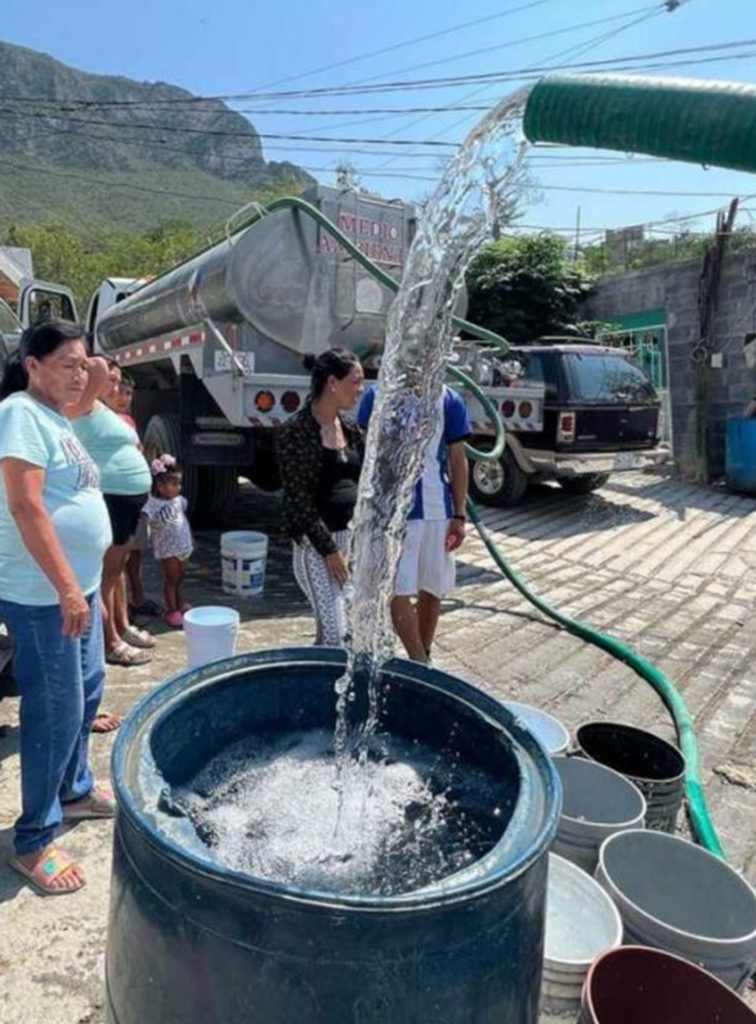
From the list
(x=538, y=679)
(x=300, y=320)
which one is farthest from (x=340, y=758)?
(x=300, y=320)

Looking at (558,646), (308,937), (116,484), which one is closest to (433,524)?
(558,646)

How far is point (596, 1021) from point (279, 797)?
0.75 meters

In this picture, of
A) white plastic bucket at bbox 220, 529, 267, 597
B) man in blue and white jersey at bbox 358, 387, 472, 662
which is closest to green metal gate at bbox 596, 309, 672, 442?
white plastic bucket at bbox 220, 529, 267, 597

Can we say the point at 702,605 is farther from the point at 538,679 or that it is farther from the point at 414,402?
the point at 414,402

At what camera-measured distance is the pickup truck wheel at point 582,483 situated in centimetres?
921

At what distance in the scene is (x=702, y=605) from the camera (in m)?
5.41

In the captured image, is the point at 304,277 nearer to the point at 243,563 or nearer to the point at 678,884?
the point at 243,563

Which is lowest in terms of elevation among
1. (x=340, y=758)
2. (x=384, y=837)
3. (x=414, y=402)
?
(x=384, y=837)

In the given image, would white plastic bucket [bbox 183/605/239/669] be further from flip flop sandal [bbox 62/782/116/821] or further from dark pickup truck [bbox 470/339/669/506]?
dark pickup truck [bbox 470/339/669/506]

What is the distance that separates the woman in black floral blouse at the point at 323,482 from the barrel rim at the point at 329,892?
1287 millimetres

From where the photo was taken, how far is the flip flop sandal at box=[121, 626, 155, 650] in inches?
161

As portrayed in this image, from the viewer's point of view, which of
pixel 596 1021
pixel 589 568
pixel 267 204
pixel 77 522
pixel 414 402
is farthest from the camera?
pixel 589 568

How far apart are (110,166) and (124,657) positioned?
302ft

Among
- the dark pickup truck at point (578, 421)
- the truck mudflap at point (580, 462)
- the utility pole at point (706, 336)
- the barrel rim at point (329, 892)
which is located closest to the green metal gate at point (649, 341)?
the utility pole at point (706, 336)
